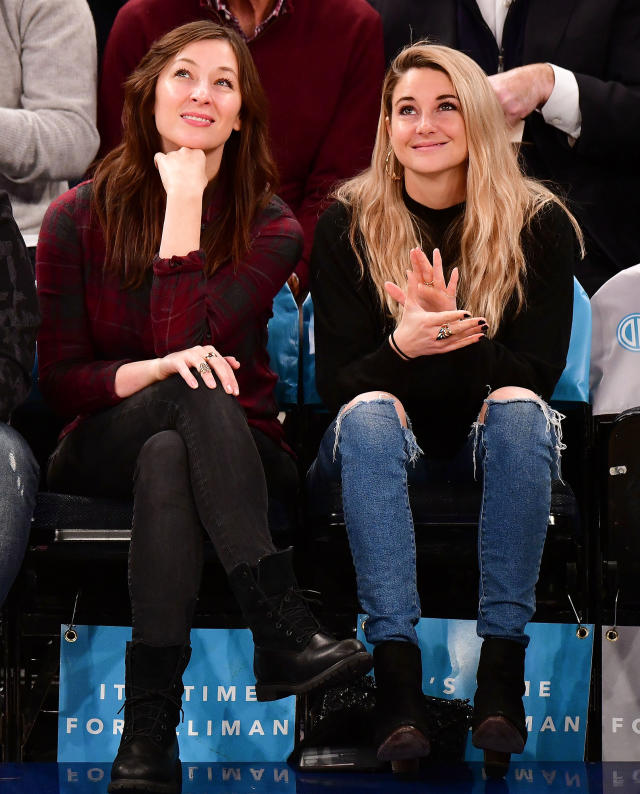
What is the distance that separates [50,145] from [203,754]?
4.89 ft

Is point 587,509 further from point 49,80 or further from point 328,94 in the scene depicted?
point 49,80

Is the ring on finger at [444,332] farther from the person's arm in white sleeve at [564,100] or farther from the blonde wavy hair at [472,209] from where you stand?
the person's arm in white sleeve at [564,100]

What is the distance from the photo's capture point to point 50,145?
2.85 meters

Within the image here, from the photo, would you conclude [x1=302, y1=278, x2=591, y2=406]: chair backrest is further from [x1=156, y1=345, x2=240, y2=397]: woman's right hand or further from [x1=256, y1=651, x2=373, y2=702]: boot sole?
[x1=256, y1=651, x2=373, y2=702]: boot sole

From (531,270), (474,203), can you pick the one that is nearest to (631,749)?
(531,270)

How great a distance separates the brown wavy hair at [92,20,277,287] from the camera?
7.86 feet

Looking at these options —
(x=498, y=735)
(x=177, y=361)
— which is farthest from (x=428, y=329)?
(x=498, y=735)

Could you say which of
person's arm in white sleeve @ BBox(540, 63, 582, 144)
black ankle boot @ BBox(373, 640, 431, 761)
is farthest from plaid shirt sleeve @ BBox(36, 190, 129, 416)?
person's arm in white sleeve @ BBox(540, 63, 582, 144)

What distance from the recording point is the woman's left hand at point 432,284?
2.25 metres

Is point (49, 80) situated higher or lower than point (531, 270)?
higher

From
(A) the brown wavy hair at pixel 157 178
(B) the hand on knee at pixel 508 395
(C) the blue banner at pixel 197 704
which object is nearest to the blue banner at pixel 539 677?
(C) the blue banner at pixel 197 704

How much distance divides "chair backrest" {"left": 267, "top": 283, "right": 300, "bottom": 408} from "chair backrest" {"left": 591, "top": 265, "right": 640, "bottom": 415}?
0.67 m

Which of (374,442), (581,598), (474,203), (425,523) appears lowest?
(581,598)

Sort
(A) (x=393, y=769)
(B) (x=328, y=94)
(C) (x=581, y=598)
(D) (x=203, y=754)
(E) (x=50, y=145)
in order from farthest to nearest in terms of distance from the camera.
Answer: (B) (x=328, y=94), (E) (x=50, y=145), (C) (x=581, y=598), (D) (x=203, y=754), (A) (x=393, y=769)
